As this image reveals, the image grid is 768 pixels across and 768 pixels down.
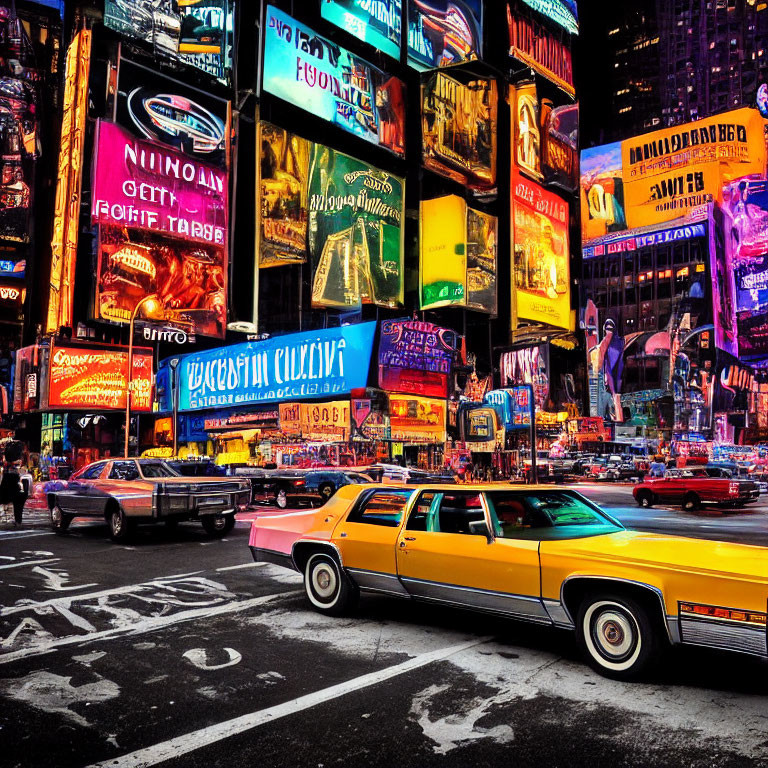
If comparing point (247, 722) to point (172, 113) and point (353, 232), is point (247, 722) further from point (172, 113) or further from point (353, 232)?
point (353, 232)

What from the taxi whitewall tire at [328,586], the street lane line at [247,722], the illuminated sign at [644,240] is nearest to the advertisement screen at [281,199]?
the taxi whitewall tire at [328,586]

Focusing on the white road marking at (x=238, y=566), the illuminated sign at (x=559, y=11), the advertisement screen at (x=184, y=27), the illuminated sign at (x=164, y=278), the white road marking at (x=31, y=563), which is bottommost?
the white road marking at (x=238, y=566)

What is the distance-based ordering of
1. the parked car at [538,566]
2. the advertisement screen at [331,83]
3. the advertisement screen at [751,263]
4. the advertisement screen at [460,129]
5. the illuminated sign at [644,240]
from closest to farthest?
the parked car at [538,566]
the advertisement screen at [331,83]
the advertisement screen at [460,129]
the advertisement screen at [751,263]
the illuminated sign at [644,240]

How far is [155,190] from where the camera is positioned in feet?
134

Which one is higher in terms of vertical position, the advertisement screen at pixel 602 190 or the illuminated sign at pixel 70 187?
the advertisement screen at pixel 602 190

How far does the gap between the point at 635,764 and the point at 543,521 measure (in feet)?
8.61

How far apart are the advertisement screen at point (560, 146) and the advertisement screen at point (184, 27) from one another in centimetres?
3430

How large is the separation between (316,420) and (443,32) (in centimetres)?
4110

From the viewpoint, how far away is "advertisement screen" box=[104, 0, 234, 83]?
42062 mm

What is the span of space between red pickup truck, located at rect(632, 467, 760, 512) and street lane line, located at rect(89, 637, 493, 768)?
67.5 feet

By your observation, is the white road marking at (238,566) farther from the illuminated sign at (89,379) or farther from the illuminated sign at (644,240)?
the illuminated sign at (644,240)

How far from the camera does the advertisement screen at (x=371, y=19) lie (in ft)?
175

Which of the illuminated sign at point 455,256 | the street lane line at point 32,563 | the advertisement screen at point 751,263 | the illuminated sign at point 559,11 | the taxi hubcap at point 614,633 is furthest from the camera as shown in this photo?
the advertisement screen at point 751,263

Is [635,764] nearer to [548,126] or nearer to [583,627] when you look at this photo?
[583,627]
